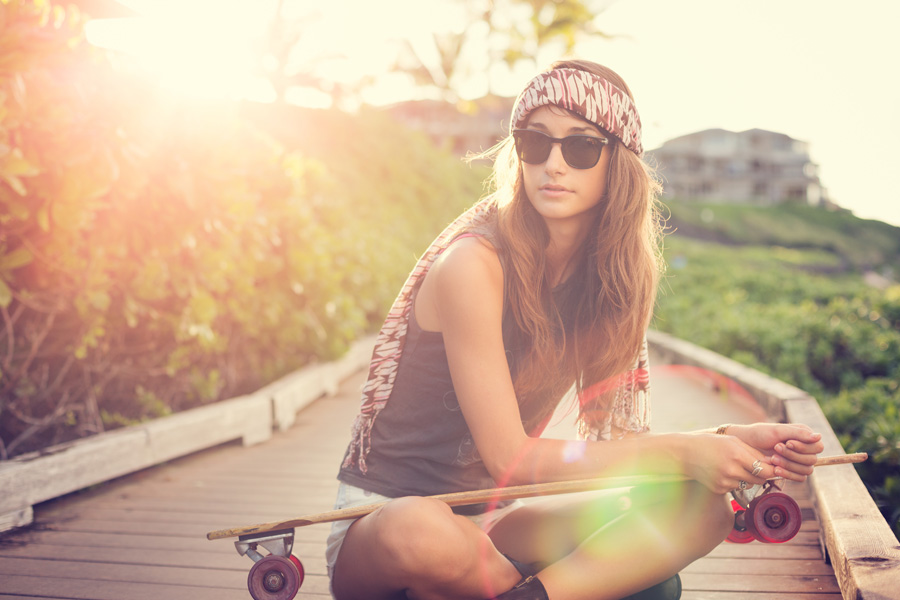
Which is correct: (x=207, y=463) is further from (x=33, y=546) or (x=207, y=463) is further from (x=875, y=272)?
(x=875, y=272)

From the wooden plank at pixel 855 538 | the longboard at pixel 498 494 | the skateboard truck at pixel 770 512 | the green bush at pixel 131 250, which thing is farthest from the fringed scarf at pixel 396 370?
the green bush at pixel 131 250

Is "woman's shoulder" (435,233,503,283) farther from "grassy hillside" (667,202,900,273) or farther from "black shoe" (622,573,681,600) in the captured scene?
"grassy hillside" (667,202,900,273)

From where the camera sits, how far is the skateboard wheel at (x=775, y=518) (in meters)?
1.88

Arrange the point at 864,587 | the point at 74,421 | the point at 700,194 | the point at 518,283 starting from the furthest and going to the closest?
the point at 700,194 → the point at 74,421 → the point at 518,283 → the point at 864,587

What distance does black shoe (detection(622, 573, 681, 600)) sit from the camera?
209 cm

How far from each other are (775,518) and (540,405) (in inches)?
28.2

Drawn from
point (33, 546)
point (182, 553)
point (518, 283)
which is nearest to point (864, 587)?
point (518, 283)

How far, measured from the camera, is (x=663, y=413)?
5.79 meters

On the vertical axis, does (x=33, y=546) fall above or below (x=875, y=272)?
below

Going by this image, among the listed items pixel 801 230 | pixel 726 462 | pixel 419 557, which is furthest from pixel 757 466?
pixel 801 230

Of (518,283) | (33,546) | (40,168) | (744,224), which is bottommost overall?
(33,546)

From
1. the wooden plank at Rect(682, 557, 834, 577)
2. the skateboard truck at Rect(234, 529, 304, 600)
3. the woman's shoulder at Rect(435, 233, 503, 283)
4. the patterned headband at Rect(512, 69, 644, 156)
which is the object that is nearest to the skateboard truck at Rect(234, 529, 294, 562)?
the skateboard truck at Rect(234, 529, 304, 600)

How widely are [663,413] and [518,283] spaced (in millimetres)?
4149

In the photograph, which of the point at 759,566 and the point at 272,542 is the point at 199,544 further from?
the point at 759,566
